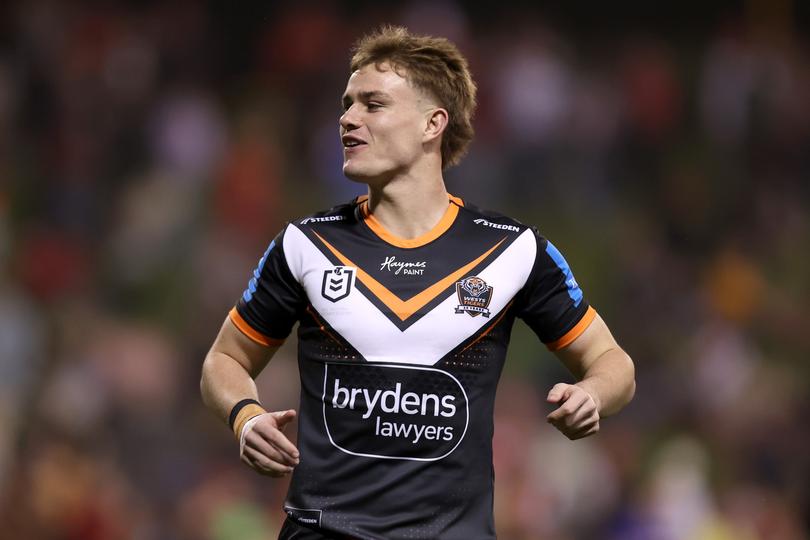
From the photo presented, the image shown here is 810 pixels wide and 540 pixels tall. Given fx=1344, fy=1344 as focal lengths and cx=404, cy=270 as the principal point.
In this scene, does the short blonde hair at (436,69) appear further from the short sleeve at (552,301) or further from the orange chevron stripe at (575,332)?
the orange chevron stripe at (575,332)

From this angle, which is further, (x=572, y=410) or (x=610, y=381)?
(x=610, y=381)

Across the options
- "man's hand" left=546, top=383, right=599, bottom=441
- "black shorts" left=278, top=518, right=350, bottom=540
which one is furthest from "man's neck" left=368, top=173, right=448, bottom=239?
"black shorts" left=278, top=518, right=350, bottom=540

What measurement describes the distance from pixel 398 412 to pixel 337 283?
452 mm

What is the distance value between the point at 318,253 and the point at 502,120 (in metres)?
8.49

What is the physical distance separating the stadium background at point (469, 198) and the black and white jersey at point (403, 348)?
4175 millimetres

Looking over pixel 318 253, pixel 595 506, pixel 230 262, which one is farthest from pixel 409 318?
pixel 230 262

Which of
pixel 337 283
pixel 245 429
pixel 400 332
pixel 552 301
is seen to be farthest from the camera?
pixel 552 301

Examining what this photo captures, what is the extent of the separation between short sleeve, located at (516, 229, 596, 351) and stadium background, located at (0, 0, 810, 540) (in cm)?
414

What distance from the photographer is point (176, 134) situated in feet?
39.5

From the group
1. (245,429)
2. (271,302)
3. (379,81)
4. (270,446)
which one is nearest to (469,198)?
(379,81)

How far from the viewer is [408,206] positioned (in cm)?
432

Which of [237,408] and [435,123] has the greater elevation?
[435,123]

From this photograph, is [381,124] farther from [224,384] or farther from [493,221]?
[224,384]

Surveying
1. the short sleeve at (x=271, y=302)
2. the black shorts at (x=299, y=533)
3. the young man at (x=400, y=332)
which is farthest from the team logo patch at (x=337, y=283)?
the black shorts at (x=299, y=533)
